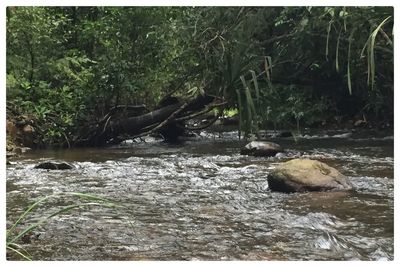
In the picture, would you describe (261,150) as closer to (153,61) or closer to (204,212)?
(153,61)

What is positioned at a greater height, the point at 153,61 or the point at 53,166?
the point at 153,61

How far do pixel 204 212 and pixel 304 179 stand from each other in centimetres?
125

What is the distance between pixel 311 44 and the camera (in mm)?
9117

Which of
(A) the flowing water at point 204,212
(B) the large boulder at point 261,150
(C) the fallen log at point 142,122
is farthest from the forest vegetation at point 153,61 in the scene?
(A) the flowing water at point 204,212

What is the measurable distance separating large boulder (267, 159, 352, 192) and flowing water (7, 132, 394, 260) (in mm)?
136

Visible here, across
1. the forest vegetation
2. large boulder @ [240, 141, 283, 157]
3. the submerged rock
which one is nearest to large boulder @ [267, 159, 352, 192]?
large boulder @ [240, 141, 283, 157]

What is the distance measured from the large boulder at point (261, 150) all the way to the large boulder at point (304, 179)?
2431 millimetres

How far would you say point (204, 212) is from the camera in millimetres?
4125

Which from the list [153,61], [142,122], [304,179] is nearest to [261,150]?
[304,179]

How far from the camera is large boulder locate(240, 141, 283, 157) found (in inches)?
298

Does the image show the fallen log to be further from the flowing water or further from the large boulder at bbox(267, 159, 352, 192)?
the large boulder at bbox(267, 159, 352, 192)

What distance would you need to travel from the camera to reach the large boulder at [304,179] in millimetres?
4867

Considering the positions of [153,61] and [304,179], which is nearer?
[304,179]
